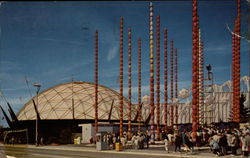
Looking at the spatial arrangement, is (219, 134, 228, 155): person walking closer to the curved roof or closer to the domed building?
the domed building

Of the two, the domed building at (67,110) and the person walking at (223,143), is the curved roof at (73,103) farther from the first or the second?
the person walking at (223,143)

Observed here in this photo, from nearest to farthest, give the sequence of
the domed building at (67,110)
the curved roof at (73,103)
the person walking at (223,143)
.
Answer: the person walking at (223,143)
the domed building at (67,110)
the curved roof at (73,103)

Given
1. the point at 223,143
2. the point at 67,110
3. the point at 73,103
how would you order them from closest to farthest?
the point at 223,143 < the point at 67,110 < the point at 73,103

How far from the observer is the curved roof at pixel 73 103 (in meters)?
83.9

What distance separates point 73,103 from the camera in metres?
87.2

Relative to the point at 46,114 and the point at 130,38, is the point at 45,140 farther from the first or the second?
the point at 130,38

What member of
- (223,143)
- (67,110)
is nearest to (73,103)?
(67,110)

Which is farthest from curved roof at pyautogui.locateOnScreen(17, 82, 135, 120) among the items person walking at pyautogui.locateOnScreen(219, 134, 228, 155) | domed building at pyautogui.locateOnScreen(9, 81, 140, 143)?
person walking at pyautogui.locateOnScreen(219, 134, 228, 155)

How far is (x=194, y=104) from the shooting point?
35.6 m

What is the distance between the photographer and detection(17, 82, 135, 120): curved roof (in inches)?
3303

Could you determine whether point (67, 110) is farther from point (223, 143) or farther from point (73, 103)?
point (223, 143)

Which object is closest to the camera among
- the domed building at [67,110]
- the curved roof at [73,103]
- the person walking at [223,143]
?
the person walking at [223,143]

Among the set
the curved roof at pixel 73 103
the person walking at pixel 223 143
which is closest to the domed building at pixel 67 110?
the curved roof at pixel 73 103

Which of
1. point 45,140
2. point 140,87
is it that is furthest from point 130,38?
point 45,140
